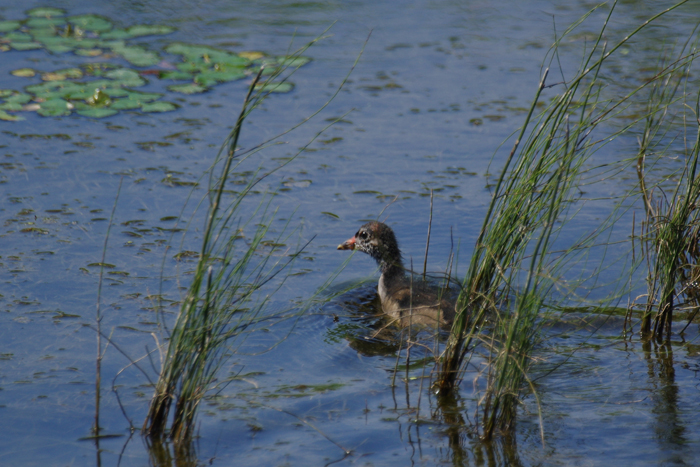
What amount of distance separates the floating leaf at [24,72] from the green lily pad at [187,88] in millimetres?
1831

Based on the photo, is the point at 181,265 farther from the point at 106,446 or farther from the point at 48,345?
the point at 106,446

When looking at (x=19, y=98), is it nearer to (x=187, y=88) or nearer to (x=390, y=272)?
(x=187, y=88)

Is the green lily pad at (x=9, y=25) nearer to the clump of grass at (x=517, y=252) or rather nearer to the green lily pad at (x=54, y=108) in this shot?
the green lily pad at (x=54, y=108)

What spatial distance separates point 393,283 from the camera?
7102mm

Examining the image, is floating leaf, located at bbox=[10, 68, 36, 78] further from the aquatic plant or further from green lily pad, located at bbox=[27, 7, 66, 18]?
the aquatic plant

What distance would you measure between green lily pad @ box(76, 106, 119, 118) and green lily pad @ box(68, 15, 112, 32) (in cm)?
280

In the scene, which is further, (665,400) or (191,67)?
(191,67)

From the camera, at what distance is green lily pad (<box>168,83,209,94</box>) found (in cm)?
1023

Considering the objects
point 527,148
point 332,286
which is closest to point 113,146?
point 332,286

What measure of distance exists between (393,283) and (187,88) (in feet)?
15.5

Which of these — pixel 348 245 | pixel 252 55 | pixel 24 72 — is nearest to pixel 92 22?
pixel 24 72

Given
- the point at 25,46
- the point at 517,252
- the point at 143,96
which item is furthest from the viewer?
the point at 25,46

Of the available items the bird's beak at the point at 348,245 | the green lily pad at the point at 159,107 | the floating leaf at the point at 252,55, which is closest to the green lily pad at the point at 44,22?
the floating leaf at the point at 252,55

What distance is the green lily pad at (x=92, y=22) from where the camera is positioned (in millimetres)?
11758
